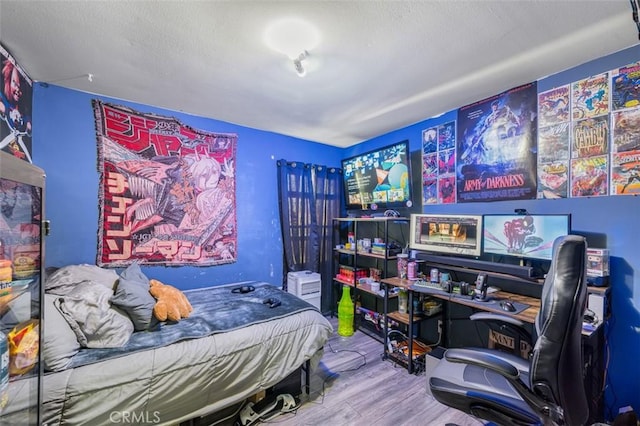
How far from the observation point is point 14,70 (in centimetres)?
172

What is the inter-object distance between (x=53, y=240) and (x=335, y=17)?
275 centimetres

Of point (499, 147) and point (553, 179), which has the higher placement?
point (499, 147)

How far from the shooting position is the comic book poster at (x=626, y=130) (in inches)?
61.9

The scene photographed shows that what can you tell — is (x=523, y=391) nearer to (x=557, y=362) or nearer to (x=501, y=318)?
(x=557, y=362)

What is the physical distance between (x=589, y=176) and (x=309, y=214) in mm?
2646

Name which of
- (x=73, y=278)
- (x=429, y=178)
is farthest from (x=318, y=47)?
(x=73, y=278)

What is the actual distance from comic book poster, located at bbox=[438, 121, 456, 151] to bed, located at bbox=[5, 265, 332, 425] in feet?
6.98

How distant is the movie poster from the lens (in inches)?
100.0

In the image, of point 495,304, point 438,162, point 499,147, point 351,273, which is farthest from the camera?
point 351,273

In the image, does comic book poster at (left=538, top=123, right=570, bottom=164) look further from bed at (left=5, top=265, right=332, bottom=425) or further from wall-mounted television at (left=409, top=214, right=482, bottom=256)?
bed at (left=5, top=265, right=332, bottom=425)

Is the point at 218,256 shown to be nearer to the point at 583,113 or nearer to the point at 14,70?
the point at 14,70

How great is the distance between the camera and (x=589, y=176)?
1742 mm

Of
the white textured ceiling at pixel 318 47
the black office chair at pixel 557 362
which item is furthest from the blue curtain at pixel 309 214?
the black office chair at pixel 557 362

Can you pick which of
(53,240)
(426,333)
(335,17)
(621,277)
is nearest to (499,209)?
(621,277)
